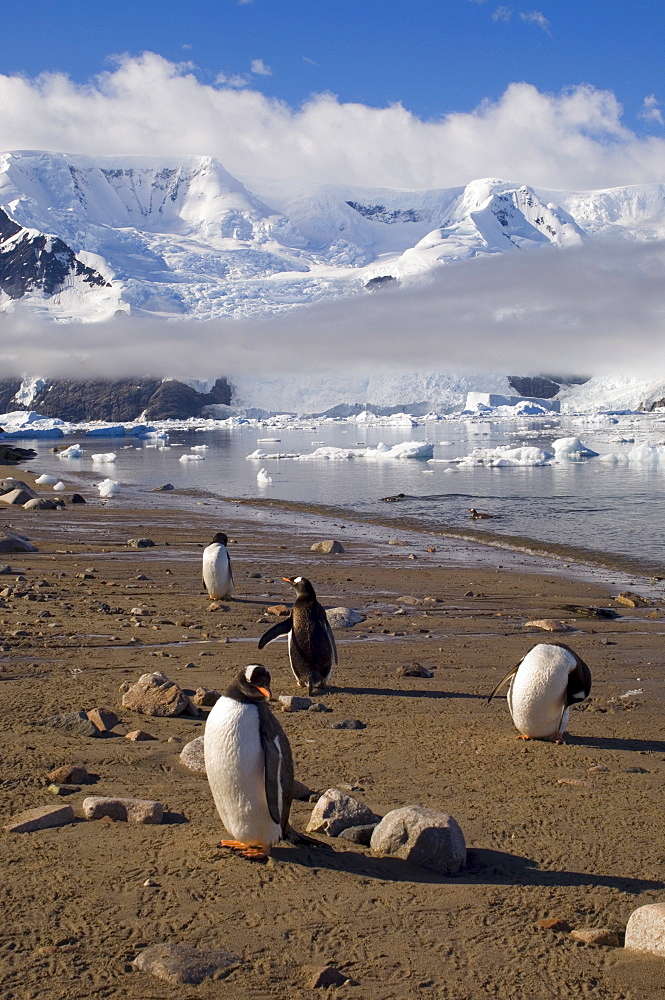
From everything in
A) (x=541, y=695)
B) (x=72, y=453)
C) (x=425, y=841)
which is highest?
(x=72, y=453)

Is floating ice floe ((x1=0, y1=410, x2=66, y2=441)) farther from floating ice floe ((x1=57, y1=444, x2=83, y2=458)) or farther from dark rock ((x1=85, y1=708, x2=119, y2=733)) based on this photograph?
dark rock ((x1=85, y1=708, x2=119, y2=733))

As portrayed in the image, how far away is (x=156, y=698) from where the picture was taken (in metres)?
4.93

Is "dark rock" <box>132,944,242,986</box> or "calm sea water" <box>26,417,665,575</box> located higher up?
"calm sea water" <box>26,417,665,575</box>

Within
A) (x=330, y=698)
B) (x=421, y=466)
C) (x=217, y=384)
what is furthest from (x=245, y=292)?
(x=330, y=698)

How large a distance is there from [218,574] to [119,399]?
99.2 meters

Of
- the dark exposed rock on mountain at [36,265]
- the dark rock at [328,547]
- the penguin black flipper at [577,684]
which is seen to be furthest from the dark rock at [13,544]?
the dark exposed rock on mountain at [36,265]

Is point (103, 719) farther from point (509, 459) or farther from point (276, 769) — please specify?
point (509, 459)

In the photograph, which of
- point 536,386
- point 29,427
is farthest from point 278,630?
point 536,386

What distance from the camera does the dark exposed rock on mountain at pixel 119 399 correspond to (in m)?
97.9

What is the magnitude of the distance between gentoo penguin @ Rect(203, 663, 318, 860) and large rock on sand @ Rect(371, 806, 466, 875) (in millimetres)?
300

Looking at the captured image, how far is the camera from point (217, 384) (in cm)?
9781

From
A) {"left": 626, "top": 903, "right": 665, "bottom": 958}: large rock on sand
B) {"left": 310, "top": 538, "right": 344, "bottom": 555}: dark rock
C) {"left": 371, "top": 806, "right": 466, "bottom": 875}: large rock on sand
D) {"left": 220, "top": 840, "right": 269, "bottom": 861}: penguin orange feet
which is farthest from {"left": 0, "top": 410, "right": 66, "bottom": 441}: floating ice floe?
{"left": 626, "top": 903, "right": 665, "bottom": 958}: large rock on sand

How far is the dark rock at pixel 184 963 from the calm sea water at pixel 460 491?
10.7 m

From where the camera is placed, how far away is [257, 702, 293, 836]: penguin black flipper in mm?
3371
